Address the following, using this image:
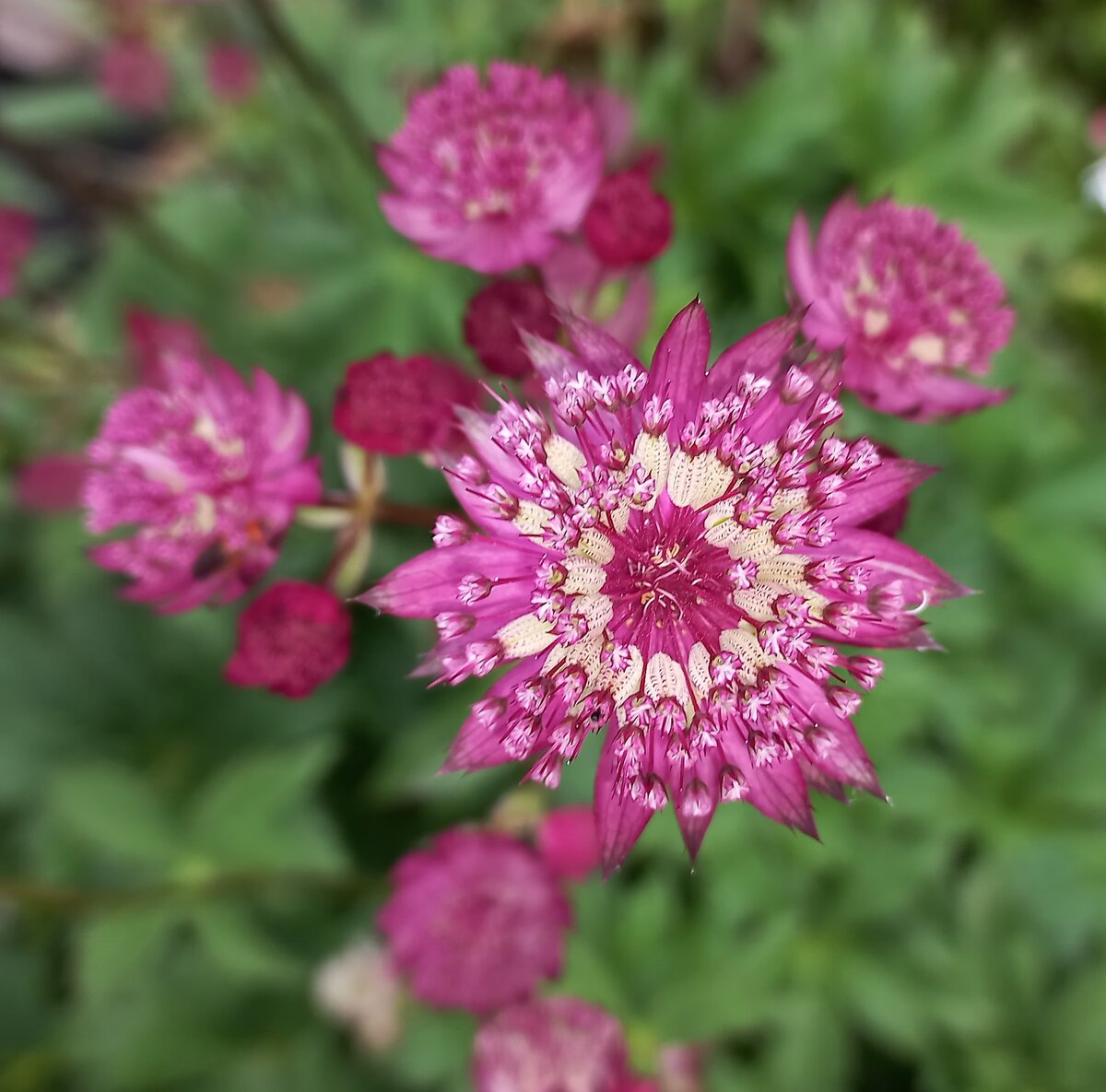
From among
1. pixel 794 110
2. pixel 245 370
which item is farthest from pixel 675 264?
pixel 245 370

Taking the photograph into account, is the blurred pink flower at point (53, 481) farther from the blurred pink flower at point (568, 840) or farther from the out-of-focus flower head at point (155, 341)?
the blurred pink flower at point (568, 840)

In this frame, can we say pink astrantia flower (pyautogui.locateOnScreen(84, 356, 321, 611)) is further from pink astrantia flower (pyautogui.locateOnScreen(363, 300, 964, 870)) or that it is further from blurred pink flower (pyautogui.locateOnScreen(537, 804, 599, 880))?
blurred pink flower (pyautogui.locateOnScreen(537, 804, 599, 880))

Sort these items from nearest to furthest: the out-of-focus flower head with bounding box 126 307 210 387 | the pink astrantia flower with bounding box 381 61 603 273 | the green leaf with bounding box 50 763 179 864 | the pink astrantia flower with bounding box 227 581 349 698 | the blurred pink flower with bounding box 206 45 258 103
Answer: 1. the pink astrantia flower with bounding box 227 581 349 698
2. the pink astrantia flower with bounding box 381 61 603 273
3. the green leaf with bounding box 50 763 179 864
4. the out-of-focus flower head with bounding box 126 307 210 387
5. the blurred pink flower with bounding box 206 45 258 103

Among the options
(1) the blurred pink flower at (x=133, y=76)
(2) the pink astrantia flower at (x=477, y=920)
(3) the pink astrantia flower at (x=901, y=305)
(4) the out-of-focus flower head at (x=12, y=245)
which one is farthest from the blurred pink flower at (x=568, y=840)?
(1) the blurred pink flower at (x=133, y=76)

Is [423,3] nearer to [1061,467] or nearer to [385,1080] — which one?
[1061,467]

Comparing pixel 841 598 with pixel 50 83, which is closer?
pixel 841 598

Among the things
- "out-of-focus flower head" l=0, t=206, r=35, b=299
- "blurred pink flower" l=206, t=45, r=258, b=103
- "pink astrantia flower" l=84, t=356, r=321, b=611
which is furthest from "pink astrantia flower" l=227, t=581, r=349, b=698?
"blurred pink flower" l=206, t=45, r=258, b=103
